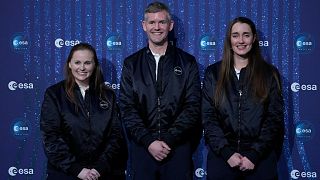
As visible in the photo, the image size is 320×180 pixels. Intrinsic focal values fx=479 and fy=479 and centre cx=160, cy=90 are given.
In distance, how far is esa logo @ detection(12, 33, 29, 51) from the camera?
3887 millimetres

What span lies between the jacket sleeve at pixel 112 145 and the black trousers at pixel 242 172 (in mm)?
688

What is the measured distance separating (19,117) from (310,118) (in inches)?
91.9

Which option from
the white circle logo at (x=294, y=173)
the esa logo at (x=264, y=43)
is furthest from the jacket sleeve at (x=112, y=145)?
the white circle logo at (x=294, y=173)

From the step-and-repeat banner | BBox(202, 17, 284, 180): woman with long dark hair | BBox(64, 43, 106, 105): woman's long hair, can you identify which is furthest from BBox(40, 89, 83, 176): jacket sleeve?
BBox(202, 17, 284, 180): woman with long dark hair

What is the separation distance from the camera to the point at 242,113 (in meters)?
3.21

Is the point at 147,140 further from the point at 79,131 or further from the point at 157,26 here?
the point at 157,26

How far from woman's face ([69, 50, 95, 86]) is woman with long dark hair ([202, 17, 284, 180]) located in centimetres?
83

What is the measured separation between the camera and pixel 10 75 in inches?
153

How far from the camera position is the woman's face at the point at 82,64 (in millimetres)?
3361

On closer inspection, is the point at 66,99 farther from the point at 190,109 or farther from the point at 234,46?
the point at 234,46

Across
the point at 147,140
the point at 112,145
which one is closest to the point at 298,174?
the point at 147,140

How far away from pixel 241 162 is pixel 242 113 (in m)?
0.34

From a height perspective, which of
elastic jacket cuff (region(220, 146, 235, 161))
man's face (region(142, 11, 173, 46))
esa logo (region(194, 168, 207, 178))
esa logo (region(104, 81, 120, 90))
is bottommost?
esa logo (region(194, 168, 207, 178))

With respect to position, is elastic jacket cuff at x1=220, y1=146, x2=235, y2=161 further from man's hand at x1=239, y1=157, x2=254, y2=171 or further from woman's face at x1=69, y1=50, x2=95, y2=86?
woman's face at x1=69, y1=50, x2=95, y2=86
